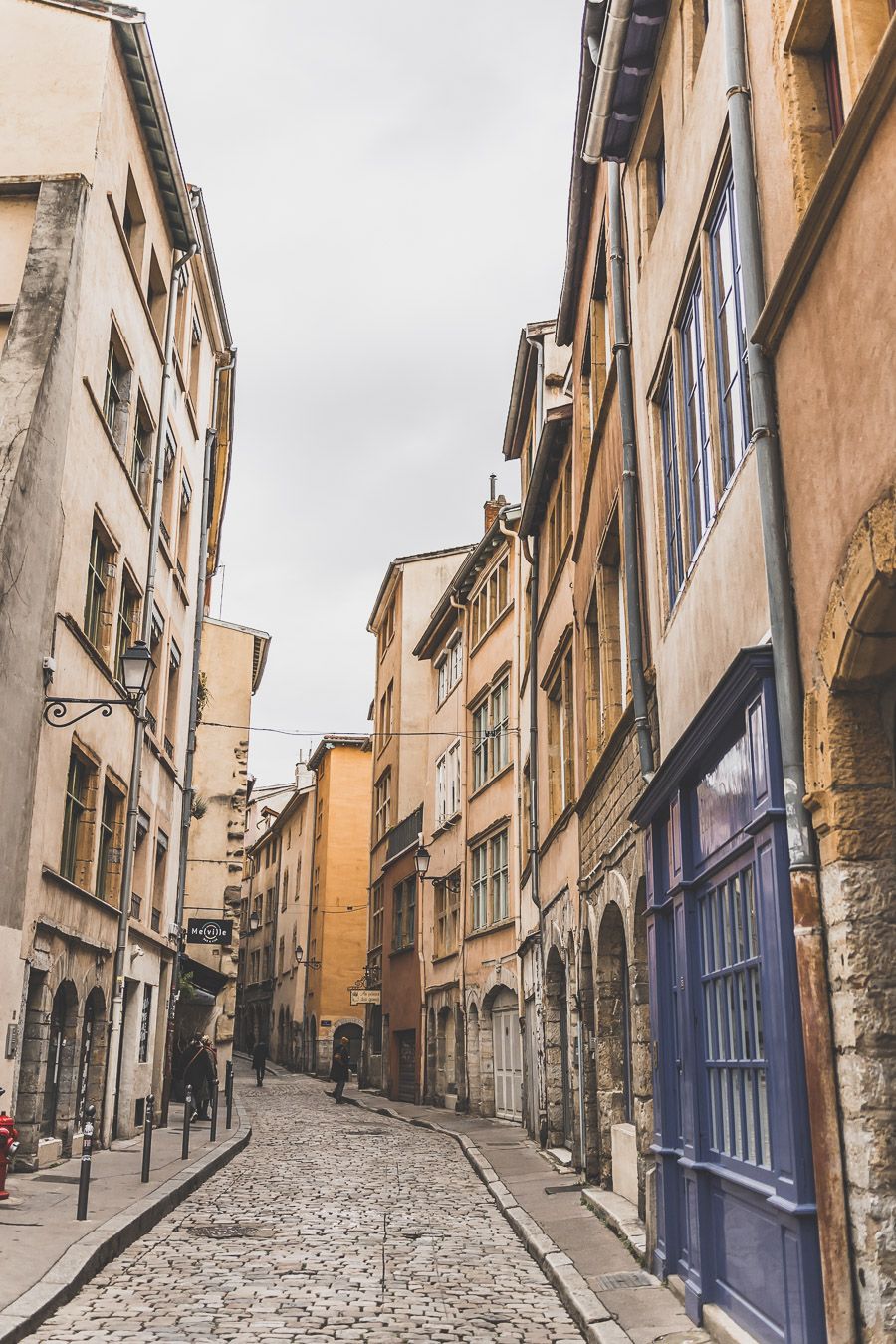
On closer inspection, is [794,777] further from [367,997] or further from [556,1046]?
[367,997]

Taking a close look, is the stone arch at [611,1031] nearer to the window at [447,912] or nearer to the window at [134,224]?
the window at [134,224]

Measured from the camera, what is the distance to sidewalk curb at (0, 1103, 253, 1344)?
683 centimetres

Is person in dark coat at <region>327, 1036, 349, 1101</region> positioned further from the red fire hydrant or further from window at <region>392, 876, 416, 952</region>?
the red fire hydrant

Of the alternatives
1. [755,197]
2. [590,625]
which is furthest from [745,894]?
[590,625]

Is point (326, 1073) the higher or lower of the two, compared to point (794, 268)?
lower

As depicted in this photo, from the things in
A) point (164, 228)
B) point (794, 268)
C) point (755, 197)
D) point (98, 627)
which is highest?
point (164, 228)

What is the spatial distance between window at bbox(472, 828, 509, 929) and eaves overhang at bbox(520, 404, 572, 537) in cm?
723

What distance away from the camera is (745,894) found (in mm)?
6438

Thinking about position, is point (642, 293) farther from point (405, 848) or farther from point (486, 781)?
point (405, 848)

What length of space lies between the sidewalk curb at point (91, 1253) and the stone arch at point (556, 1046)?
187 inches

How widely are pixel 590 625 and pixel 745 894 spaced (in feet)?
25.1

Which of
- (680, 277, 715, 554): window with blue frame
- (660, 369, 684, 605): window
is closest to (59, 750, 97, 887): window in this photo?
(660, 369, 684, 605): window

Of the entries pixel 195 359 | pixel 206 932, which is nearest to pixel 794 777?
pixel 206 932

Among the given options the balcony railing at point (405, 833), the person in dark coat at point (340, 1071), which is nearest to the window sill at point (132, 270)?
the balcony railing at point (405, 833)
